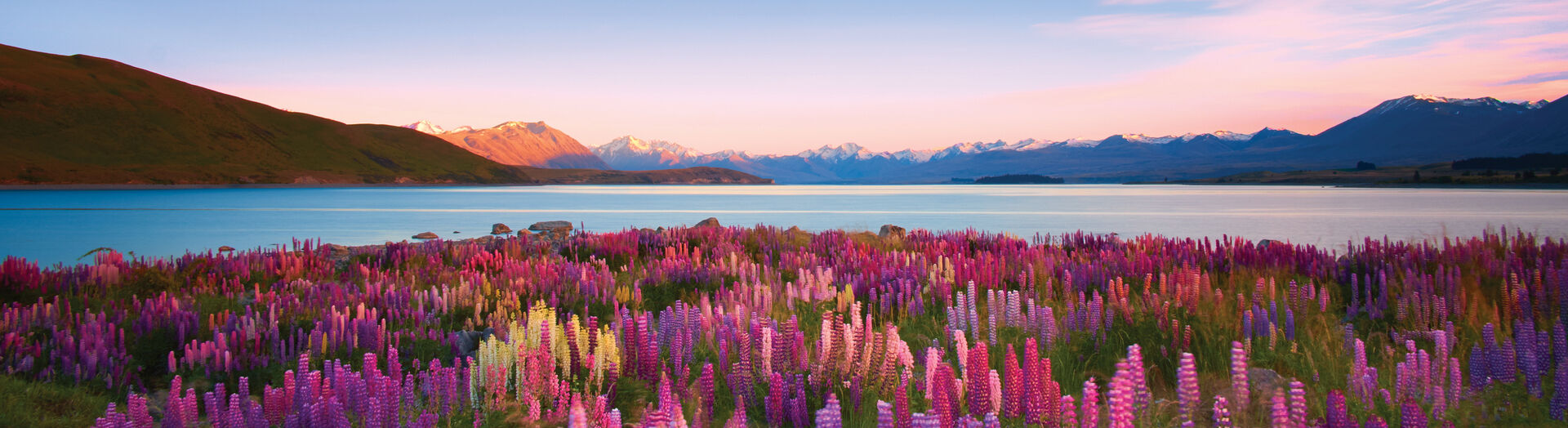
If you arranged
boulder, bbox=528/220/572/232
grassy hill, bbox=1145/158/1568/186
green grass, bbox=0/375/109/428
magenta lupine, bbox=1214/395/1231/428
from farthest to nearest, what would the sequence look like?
1. grassy hill, bbox=1145/158/1568/186
2. boulder, bbox=528/220/572/232
3. green grass, bbox=0/375/109/428
4. magenta lupine, bbox=1214/395/1231/428

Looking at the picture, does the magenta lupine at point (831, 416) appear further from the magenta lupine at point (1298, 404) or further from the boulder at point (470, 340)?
the boulder at point (470, 340)

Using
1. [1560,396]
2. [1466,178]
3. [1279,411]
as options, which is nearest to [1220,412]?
[1279,411]

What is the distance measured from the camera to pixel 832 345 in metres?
4.96

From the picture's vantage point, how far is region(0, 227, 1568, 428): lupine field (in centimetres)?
394

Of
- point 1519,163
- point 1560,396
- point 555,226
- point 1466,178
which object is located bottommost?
point 1466,178

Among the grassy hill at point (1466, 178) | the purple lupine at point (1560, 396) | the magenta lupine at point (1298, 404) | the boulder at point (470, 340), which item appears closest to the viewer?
the magenta lupine at point (1298, 404)

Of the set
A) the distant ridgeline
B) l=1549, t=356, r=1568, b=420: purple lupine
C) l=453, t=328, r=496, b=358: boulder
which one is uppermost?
the distant ridgeline

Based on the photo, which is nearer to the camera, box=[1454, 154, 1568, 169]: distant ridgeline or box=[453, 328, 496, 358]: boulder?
box=[453, 328, 496, 358]: boulder

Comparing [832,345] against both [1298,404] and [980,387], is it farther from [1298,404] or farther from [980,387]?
[1298,404]

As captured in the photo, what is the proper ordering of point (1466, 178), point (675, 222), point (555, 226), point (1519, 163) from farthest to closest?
point (1519, 163) < point (1466, 178) < point (675, 222) < point (555, 226)

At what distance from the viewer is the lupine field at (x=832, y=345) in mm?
3941

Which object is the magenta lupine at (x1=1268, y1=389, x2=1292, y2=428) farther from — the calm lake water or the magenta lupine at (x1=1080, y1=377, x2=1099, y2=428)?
the calm lake water

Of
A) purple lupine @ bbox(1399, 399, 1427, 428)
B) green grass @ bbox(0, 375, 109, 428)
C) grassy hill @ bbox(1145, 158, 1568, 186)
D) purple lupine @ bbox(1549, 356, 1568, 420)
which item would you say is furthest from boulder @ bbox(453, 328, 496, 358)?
grassy hill @ bbox(1145, 158, 1568, 186)

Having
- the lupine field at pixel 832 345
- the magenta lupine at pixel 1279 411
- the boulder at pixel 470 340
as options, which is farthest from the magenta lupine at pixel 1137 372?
the boulder at pixel 470 340
